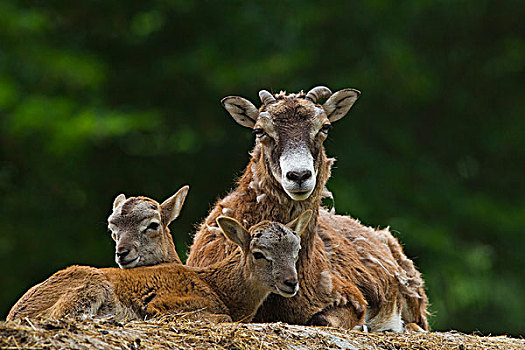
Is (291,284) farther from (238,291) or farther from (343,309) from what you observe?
(343,309)

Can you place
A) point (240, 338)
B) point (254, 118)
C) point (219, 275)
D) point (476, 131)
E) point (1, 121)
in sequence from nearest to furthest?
point (240, 338) → point (219, 275) → point (254, 118) → point (1, 121) → point (476, 131)

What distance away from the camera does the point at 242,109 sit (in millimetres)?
9727

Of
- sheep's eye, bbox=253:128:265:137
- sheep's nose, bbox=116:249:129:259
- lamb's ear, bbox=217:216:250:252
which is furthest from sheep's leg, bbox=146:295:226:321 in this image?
sheep's eye, bbox=253:128:265:137

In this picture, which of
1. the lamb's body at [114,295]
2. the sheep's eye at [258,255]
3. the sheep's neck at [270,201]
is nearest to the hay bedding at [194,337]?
the lamb's body at [114,295]

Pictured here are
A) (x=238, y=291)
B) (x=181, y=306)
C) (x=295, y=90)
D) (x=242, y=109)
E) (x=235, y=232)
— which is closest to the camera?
(x=181, y=306)

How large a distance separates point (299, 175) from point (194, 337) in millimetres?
2063

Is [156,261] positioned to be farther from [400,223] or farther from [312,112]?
[400,223]

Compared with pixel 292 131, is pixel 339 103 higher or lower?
higher

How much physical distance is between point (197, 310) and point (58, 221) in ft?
39.2

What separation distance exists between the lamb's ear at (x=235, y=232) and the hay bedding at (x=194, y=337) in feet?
3.79

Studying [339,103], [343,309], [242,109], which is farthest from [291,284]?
[339,103]

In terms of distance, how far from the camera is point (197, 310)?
821 centimetres

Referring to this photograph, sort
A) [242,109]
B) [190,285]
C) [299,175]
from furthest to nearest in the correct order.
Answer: [242,109] < [299,175] < [190,285]

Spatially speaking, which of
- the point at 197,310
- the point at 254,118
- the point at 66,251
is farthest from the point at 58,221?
the point at 197,310
